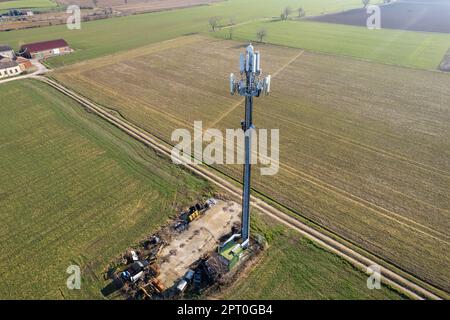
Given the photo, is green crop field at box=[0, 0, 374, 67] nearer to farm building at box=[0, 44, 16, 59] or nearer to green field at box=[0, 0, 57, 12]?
farm building at box=[0, 44, 16, 59]

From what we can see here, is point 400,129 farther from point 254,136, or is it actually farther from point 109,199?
point 109,199

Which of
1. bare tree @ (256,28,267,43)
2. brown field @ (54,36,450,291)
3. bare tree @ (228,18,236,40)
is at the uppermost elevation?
bare tree @ (228,18,236,40)

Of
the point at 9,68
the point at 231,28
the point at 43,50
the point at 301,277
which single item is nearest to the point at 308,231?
the point at 301,277

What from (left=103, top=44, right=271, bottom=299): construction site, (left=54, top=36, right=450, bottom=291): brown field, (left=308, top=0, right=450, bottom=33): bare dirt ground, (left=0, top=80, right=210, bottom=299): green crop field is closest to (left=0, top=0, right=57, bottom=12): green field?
(left=54, top=36, right=450, bottom=291): brown field

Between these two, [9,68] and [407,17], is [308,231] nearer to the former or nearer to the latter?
[9,68]

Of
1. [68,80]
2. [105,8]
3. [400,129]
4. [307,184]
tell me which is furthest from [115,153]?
[105,8]

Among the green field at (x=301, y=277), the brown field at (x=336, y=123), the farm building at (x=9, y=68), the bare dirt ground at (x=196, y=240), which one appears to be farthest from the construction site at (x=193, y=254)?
the farm building at (x=9, y=68)
